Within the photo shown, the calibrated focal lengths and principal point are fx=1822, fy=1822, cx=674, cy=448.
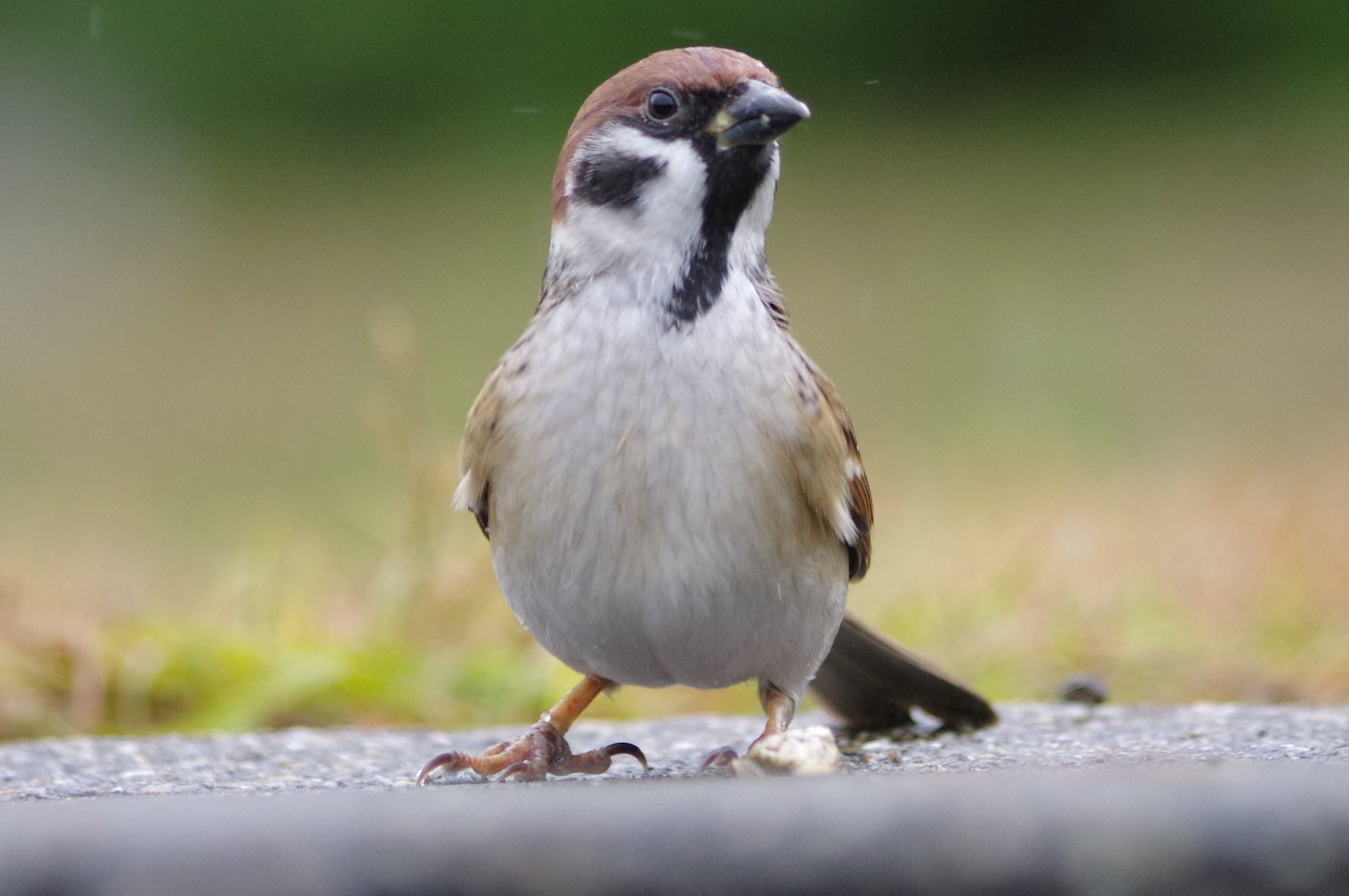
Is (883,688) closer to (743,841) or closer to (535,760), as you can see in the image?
(535,760)

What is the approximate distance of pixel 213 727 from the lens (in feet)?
12.5

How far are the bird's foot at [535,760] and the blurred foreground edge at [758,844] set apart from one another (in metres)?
1.55

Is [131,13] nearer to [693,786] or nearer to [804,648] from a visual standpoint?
[804,648]

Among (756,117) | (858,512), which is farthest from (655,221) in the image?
(858,512)

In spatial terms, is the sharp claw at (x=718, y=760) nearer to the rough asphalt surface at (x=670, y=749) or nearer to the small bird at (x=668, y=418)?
the small bird at (x=668, y=418)

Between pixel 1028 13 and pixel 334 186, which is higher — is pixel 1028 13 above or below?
above

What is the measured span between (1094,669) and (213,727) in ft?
6.81

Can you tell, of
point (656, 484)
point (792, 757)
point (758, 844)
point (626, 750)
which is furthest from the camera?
point (626, 750)

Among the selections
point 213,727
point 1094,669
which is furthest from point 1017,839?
point 1094,669

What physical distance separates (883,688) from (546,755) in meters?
0.66

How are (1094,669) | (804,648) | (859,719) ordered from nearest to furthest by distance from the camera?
(804,648)
(859,719)
(1094,669)

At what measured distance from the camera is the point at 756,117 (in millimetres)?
2551

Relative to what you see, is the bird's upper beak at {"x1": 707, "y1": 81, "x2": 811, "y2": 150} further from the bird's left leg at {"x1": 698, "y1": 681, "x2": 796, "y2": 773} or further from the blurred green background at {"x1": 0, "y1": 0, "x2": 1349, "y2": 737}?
the blurred green background at {"x1": 0, "y1": 0, "x2": 1349, "y2": 737}

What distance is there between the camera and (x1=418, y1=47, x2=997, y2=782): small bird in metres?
2.50
